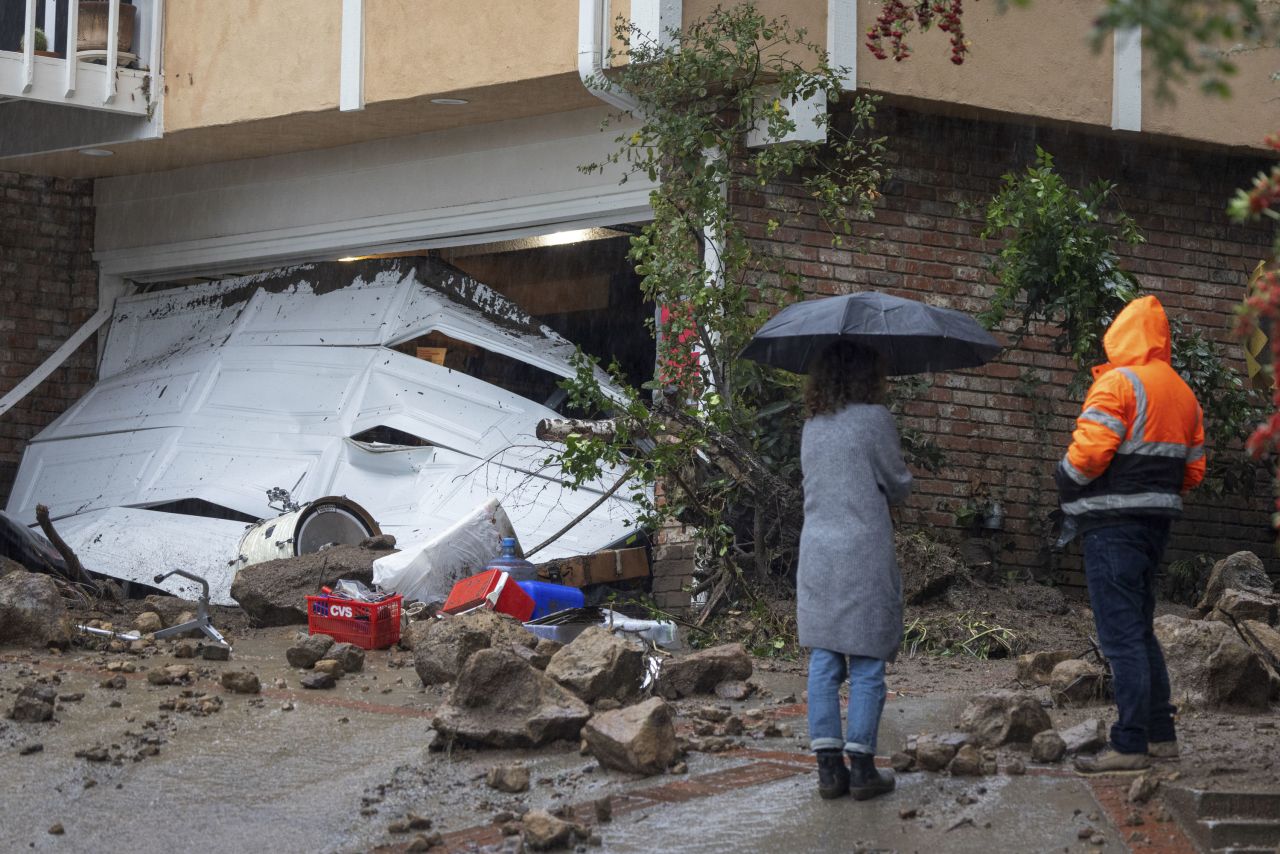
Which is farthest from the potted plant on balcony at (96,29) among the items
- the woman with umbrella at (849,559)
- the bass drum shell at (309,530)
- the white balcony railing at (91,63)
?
the woman with umbrella at (849,559)

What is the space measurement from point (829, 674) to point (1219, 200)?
6899 mm

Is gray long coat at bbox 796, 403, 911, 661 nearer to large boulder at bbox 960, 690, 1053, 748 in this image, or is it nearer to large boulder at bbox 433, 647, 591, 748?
large boulder at bbox 960, 690, 1053, 748

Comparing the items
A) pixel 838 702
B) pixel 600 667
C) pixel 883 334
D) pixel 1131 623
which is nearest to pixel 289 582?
pixel 600 667

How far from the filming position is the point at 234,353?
38.3 ft

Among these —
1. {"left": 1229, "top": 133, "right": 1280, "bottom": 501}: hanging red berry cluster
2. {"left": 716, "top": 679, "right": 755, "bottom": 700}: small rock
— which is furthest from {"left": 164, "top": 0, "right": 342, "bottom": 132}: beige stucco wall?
{"left": 1229, "top": 133, "right": 1280, "bottom": 501}: hanging red berry cluster

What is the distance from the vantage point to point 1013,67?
30.2ft

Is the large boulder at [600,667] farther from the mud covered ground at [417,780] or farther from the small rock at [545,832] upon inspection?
the small rock at [545,832]

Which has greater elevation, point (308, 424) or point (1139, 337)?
point (1139, 337)

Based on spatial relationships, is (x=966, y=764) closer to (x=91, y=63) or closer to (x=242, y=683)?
(x=242, y=683)

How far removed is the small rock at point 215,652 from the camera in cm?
713

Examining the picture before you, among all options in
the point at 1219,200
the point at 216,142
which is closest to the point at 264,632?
the point at 216,142

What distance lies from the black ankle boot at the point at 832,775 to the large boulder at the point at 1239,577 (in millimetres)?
4210

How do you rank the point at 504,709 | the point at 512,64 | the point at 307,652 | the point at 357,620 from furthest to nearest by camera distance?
the point at 512,64, the point at 357,620, the point at 307,652, the point at 504,709

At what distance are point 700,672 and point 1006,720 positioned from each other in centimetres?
153
